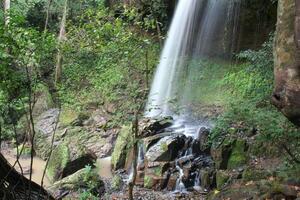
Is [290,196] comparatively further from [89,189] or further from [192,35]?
[192,35]

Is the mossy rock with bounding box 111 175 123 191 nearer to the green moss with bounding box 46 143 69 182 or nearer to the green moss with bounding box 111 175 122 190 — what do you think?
the green moss with bounding box 111 175 122 190

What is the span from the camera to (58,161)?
9.90 m

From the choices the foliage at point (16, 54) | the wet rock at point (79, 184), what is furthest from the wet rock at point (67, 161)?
the foliage at point (16, 54)

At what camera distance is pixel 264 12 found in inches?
535

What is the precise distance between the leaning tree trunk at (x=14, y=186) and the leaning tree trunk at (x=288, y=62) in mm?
2723

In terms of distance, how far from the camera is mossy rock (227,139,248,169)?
28.2 feet

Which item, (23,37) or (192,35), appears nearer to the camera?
(23,37)

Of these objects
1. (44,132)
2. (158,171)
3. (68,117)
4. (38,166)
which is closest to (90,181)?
(158,171)

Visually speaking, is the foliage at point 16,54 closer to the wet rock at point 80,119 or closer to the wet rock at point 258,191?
the wet rock at point 258,191

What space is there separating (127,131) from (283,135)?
481cm

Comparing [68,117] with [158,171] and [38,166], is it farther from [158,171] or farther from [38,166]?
[158,171]

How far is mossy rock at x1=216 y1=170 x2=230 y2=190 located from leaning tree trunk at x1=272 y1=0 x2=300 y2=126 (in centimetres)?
393

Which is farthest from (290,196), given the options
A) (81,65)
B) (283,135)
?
(81,65)

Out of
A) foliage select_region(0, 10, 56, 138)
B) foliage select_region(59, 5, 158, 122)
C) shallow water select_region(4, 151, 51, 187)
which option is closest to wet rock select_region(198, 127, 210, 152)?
foliage select_region(59, 5, 158, 122)
